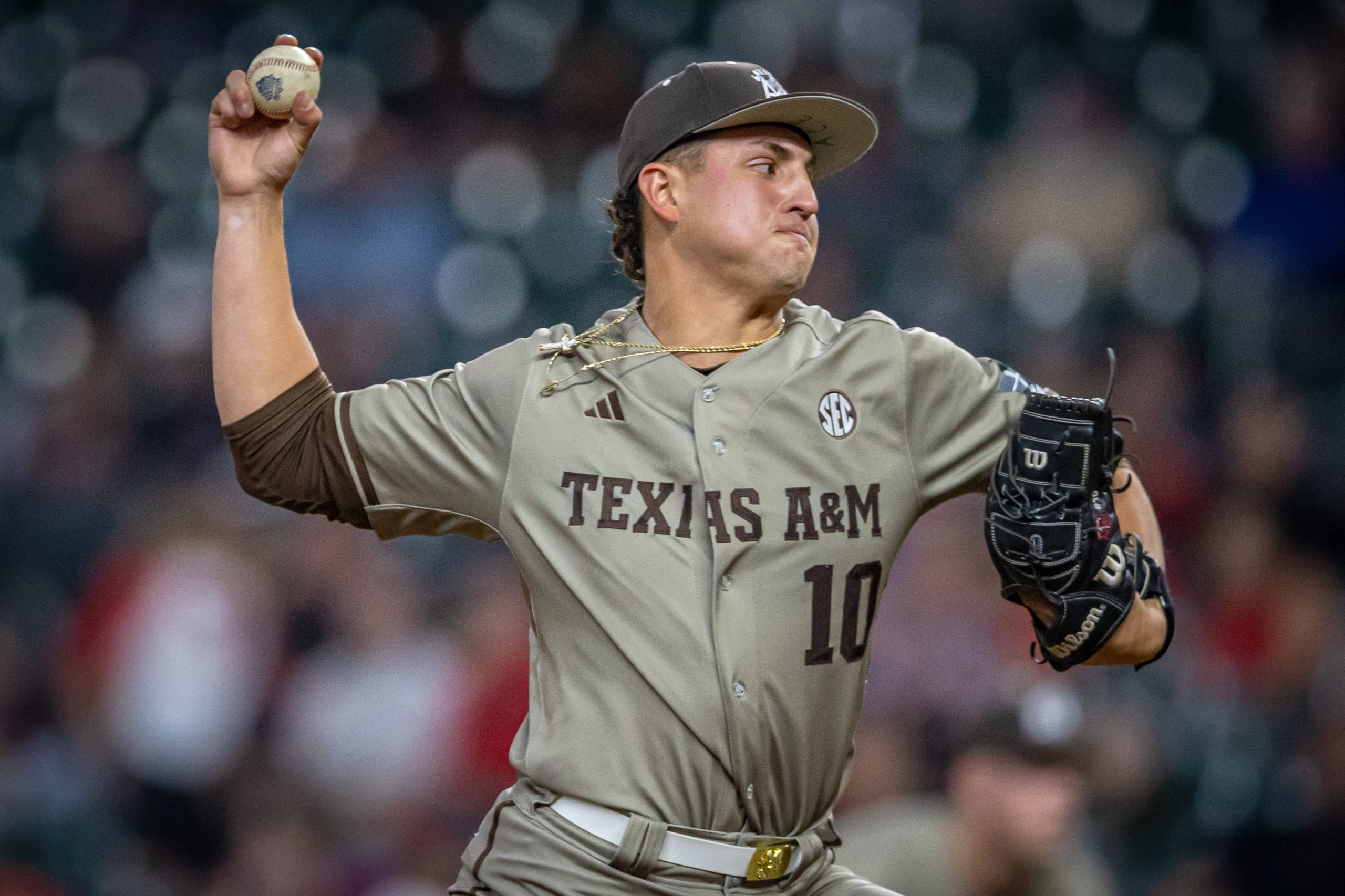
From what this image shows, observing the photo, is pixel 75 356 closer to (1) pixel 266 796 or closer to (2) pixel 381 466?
(1) pixel 266 796

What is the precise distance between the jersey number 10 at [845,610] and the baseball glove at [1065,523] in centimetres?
21

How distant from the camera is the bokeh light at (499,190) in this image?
6.11m

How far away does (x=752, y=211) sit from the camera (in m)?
2.56

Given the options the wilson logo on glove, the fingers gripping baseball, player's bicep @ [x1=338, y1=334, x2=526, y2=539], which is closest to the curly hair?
player's bicep @ [x1=338, y1=334, x2=526, y2=539]

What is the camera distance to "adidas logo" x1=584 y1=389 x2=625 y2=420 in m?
2.43

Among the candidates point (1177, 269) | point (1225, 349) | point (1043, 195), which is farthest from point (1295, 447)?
point (1043, 195)

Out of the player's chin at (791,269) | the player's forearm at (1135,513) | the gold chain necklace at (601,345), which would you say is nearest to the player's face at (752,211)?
the player's chin at (791,269)

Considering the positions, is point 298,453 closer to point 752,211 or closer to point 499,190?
point 752,211

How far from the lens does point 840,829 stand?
4227 mm

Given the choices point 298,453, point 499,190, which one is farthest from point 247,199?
point 499,190

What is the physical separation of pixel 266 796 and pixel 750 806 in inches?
121

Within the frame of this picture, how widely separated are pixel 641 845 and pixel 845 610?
51 cm

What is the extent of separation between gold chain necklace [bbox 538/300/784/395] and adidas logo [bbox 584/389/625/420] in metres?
0.07

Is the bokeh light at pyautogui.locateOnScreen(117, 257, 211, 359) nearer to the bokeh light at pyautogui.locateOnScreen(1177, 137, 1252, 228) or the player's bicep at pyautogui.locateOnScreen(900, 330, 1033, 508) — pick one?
the player's bicep at pyautogui.locateOnScreen(900, 330, 1033, 508)
